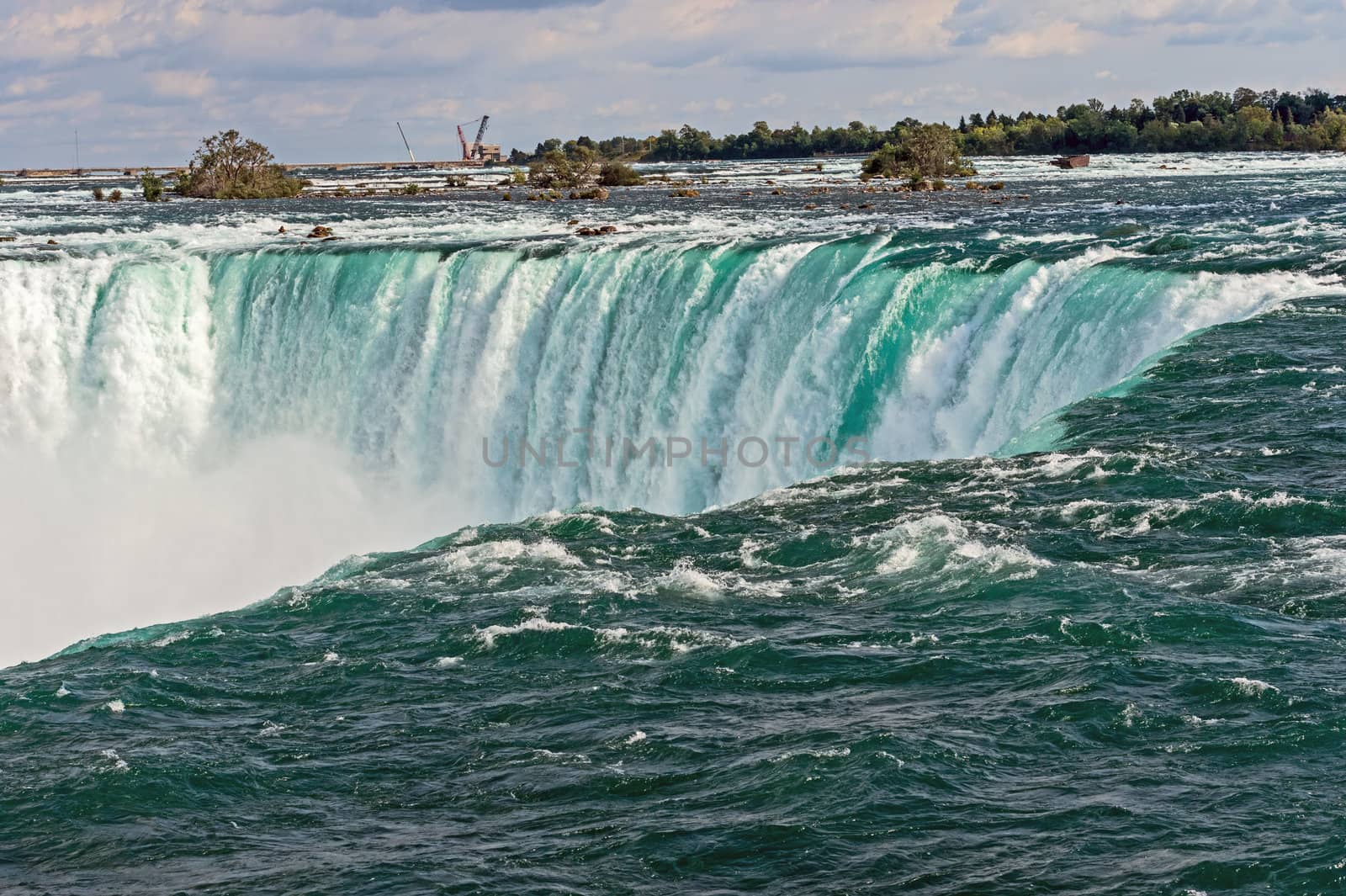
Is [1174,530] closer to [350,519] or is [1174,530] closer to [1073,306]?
[1073,306]

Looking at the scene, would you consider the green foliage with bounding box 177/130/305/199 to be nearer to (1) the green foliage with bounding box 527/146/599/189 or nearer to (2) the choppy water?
(1) the green foliage with bounding box 527/146/599/189

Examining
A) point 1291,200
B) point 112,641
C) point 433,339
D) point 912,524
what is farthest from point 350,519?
point 1291,200

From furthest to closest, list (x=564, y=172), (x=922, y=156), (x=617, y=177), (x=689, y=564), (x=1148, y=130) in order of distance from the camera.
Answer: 1. (x=1148, y=130)
2. (x=617, y=177)
3. (x=564, y=172)
4. (x=922, y=156)
5. (x=689, y=564)

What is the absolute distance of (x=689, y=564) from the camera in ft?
65.8

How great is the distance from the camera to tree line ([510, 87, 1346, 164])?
10762cm

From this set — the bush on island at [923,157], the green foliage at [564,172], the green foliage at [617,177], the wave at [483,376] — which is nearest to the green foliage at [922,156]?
the bush on island at [923,157]

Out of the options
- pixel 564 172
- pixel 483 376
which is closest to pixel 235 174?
pixel 564 172

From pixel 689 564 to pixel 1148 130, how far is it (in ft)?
338

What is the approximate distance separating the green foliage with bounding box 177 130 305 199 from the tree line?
2169cm

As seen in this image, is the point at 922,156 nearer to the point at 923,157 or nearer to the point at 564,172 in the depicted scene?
the point at 923,157

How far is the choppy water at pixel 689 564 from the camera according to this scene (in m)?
12.7

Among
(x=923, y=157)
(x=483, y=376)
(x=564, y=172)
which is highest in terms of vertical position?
(x=564, y=172)

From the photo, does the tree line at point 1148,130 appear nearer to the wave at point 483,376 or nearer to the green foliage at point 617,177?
the green foliage at point 617,177

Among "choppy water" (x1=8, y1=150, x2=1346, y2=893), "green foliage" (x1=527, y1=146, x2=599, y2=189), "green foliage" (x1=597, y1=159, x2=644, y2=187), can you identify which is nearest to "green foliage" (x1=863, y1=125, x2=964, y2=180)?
"green foliage" (x1=597, y1=159, x2=644, y2=187)
